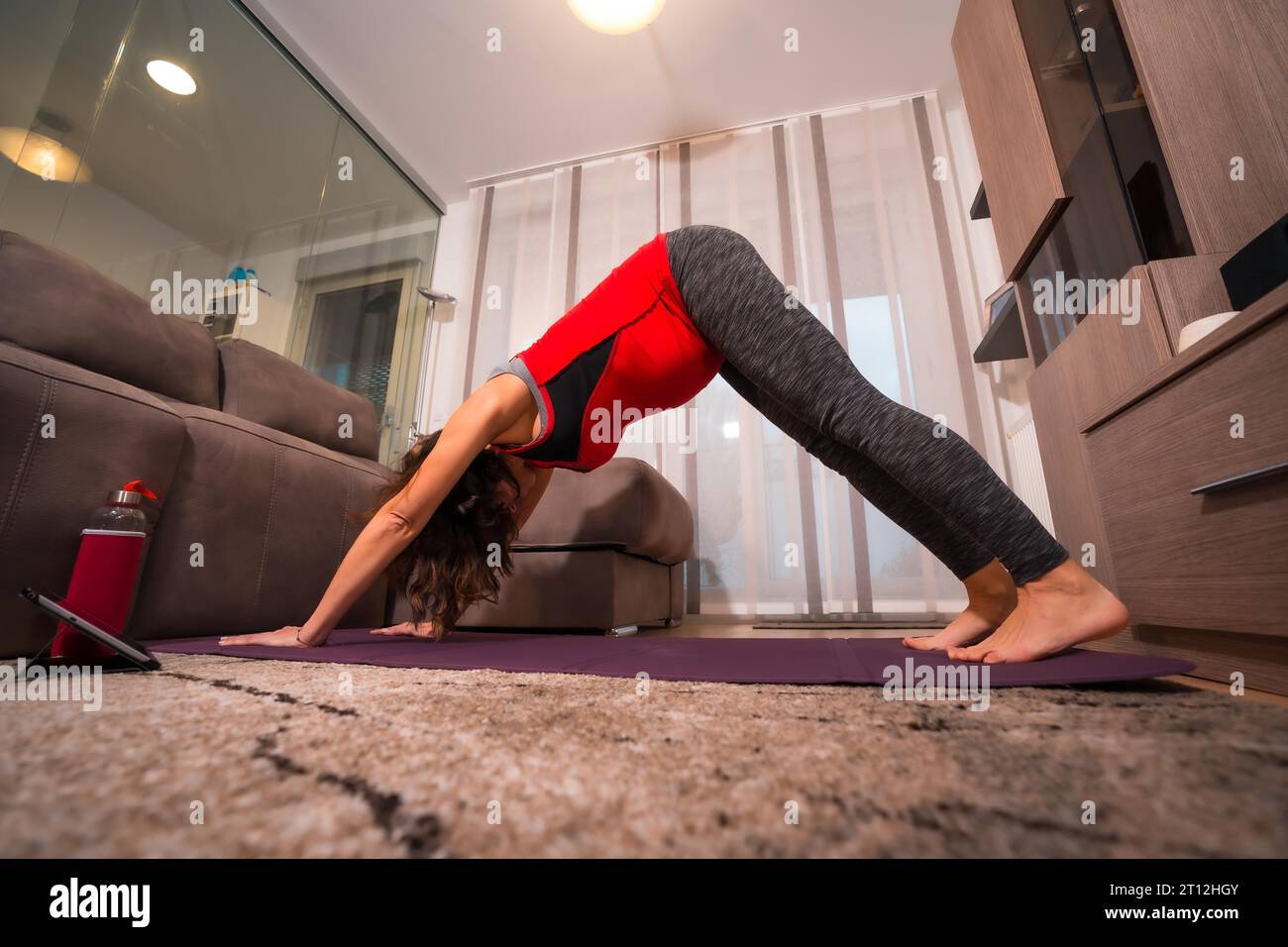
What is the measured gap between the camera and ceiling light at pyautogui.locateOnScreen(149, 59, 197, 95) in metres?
2.17

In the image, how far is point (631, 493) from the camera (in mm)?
Answer: 1619

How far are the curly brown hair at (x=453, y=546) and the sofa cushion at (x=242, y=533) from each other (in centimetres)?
28

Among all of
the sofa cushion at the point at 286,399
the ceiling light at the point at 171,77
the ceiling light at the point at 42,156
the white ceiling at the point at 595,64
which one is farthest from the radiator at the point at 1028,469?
the ceiling light at the point at 171,77

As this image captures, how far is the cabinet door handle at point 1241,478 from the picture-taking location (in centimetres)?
66

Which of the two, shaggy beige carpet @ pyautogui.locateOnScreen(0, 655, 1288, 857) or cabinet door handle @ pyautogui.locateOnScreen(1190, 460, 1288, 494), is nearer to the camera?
shaggy beige carpet @ pyautogui.locateOnScreen(0, 655, 1288, 857)

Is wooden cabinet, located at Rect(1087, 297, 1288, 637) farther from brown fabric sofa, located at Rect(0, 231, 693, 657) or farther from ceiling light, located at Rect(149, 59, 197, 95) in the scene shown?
ceiling light, located at Rect(149, 59, 197, 95)

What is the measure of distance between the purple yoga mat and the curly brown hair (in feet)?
0.32

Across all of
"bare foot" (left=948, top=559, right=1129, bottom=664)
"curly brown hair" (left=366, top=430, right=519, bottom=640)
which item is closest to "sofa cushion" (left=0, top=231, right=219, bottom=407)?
"curly brown hair" (left=366, top=430, right=519, bottom=640)

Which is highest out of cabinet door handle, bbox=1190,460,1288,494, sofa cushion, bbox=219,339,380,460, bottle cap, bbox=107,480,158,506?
sofa cushion, bbox=219,339,380,460

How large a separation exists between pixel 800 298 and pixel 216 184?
2.95 metres

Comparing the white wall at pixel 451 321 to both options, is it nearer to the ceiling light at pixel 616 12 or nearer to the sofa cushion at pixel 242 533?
the ceiling light at pixel 616 12

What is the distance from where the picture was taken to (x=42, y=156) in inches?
67.8

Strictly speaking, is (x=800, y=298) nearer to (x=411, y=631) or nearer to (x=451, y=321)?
(x=451, y=321)
